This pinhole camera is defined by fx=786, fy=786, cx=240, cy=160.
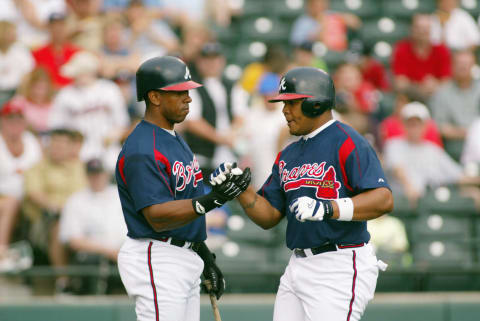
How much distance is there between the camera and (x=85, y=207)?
6.39m

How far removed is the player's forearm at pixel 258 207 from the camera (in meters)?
4.18

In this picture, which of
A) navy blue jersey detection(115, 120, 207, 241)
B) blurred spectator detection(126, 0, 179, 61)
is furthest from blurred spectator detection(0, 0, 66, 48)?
navy blue jersey detection(115, 120, 207, 241)

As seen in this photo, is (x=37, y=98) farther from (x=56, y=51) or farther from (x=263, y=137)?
(x=263, y=137)

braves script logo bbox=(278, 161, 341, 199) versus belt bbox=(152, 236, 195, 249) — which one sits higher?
braves script logo bbox=(278, 161, 341, 199)

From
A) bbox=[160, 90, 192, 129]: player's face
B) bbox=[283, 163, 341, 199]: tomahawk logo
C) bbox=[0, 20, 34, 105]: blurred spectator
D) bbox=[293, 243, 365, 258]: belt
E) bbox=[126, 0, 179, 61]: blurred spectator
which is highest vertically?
bbox=[126, 0, 179, 61]: blurred spectator

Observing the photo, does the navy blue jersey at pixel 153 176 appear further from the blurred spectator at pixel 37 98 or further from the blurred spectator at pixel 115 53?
the blurred spectator at pixel 115 53

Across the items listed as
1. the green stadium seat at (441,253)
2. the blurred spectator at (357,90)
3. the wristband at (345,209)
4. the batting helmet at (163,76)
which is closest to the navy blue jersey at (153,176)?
the batting helmet at (163,76)

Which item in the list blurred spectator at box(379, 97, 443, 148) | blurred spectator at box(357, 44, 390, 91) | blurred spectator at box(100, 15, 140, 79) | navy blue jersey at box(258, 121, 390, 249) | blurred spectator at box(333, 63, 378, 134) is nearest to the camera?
navy blue jersey at box(258, 121, 390, 249)

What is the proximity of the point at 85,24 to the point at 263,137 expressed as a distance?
2.92 meters

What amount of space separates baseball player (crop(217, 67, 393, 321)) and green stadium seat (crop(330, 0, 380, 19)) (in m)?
6.46

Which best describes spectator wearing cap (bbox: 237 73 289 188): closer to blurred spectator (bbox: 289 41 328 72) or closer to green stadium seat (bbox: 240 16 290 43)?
blurred spectator (bbox: 289 41 328 72)

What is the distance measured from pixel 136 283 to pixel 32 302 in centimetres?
246

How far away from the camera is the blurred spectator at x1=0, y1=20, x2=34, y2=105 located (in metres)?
8.29

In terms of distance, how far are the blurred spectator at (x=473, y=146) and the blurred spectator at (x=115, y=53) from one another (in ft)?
11.6
